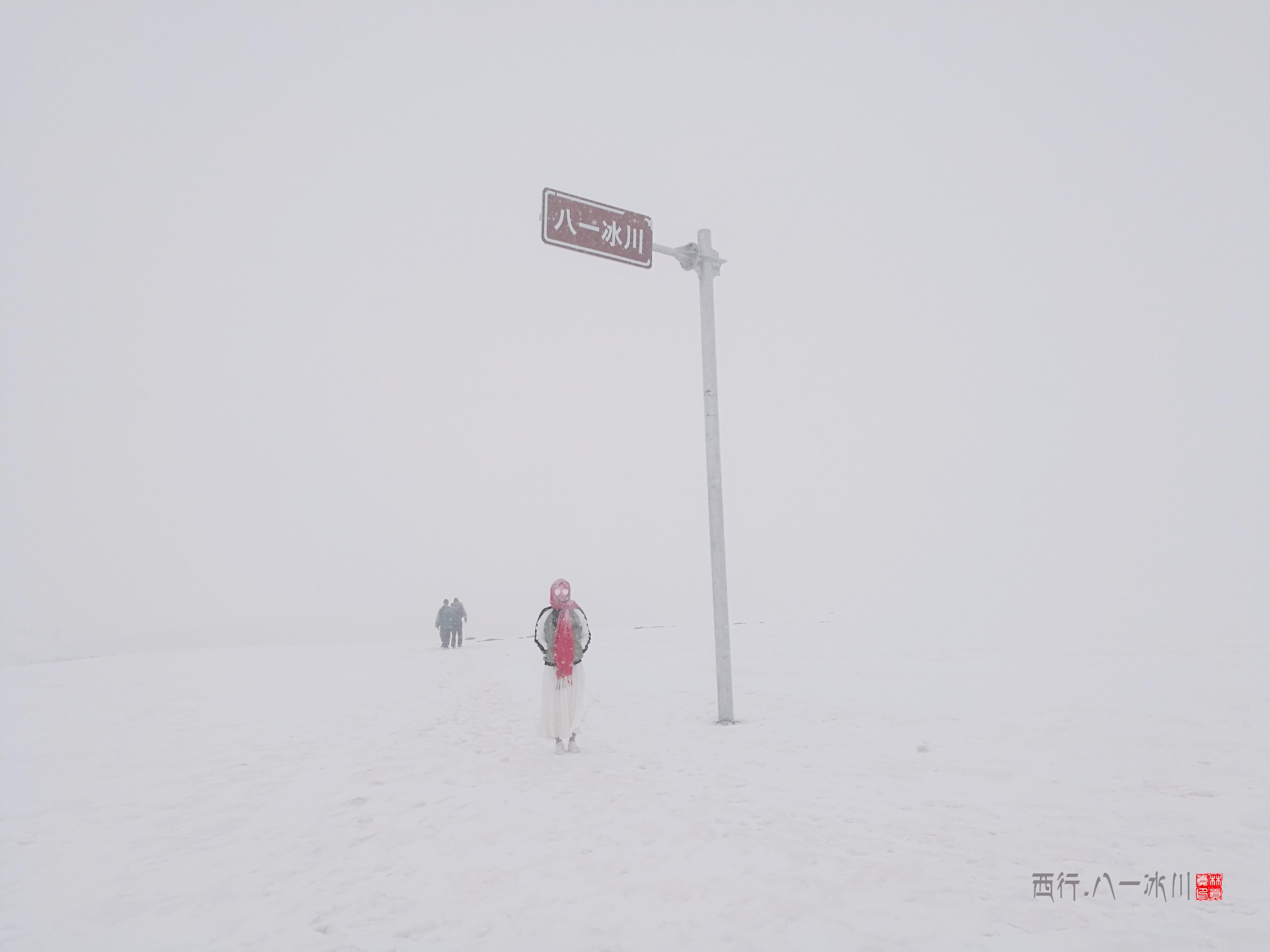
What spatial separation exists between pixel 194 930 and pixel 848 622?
2187 centimetres

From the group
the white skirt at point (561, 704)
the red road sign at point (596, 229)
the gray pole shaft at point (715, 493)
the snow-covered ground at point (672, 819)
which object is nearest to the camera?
the snow-covered ground at point (672, 819)

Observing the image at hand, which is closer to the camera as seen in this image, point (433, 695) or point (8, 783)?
point (8, 783)

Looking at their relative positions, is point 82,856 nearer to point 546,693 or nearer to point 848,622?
point 546,693

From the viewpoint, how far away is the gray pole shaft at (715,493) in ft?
31.2

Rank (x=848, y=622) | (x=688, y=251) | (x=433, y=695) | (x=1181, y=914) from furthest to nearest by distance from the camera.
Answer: (x=848, y=622) < (x=433, y=695) < (x=688, y=251) < (x=1181, y=914)

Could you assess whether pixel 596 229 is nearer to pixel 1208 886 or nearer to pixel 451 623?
pixel 1208 886

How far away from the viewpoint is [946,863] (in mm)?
4738

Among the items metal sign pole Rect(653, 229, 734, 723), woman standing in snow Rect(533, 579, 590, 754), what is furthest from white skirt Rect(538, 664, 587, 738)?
metal sign pole Rect(653, 229, 734, 723)

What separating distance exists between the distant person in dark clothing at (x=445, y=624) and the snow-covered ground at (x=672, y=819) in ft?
42.5

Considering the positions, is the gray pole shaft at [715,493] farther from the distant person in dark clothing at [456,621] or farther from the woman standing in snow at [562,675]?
the distant person in dark clothing at [456,621]

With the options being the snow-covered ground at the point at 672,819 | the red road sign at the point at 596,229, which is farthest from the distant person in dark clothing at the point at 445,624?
the red road sign at the point at 596,229

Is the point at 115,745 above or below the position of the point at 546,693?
below

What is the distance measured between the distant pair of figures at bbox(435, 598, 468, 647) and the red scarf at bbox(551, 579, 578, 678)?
17345 millimetres

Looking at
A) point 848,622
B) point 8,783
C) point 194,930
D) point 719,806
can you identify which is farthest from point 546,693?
point 848,622
